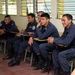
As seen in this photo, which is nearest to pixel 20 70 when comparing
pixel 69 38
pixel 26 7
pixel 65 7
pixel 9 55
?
pixel 9 55

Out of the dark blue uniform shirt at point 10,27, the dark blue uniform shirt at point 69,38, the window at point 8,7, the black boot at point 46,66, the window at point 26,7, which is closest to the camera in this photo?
the dark blue uniform shirt at point 69,38

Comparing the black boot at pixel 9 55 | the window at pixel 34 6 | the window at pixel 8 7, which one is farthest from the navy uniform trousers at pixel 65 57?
the window at pixel 8 7

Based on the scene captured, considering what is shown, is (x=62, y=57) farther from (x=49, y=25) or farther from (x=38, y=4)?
(x=38, y=4)

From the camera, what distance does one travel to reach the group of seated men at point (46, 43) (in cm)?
351

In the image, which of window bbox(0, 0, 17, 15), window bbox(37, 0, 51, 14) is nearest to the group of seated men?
window bbox(37, 0, 51, 14)

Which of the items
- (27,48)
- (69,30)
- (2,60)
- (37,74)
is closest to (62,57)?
(69,30)

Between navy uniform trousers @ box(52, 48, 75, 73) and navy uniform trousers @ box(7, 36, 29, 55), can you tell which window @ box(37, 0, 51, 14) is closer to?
navy uniform trousers @ box(7, 36, 29, 55)

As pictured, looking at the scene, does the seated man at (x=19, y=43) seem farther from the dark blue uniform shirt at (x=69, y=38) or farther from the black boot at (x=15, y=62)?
the dark blue uniform shirt at (x=69, y=38)

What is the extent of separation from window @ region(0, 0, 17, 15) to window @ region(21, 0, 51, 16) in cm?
38

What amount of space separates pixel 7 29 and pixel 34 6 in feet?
3.40

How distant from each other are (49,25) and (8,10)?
281 cm

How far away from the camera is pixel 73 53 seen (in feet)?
11.5

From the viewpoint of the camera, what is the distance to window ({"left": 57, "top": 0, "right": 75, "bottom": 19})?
4.64 m

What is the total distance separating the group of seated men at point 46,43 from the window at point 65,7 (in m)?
0.65
